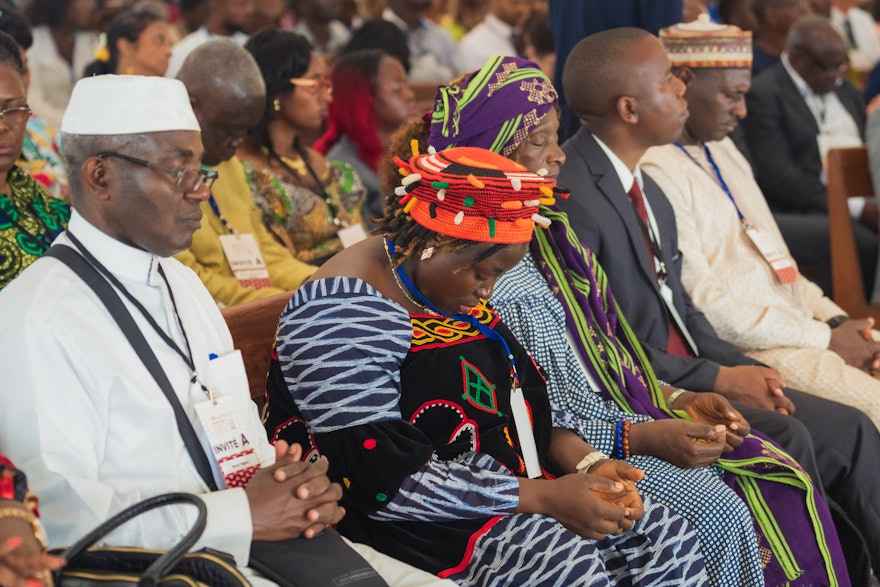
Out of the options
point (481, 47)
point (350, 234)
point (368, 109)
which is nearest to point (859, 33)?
point (481, 47)

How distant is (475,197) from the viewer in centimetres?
227

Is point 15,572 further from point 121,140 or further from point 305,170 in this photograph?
point 305,170

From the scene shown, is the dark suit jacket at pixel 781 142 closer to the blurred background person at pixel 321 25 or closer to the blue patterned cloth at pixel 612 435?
the blue patterned cloth at pixel 612 435

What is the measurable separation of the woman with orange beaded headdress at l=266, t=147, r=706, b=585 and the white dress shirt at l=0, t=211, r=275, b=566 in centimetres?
31

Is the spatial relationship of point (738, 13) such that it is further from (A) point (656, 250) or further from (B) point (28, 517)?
(B) point (28, 517)

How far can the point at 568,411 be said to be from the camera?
2773 millimetres

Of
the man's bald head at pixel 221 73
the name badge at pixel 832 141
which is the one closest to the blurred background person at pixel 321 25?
the name badge at pixel 832 141

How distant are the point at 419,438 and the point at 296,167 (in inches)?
86.9

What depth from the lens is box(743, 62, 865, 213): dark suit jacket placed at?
5.60 m

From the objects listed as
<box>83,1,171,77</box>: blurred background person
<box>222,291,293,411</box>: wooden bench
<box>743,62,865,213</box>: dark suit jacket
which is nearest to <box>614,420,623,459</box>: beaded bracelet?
<box>222,291,293,411</box>: wooden bench

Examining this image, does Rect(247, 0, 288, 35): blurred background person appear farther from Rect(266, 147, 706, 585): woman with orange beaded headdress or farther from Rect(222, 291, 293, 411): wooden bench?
Rect(266, 147, 706, 585): woman with orange beaded headdress

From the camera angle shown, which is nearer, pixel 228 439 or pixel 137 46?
pixel 228 439

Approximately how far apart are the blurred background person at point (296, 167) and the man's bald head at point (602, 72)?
1146 mm

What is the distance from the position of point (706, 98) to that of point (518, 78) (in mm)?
1320
